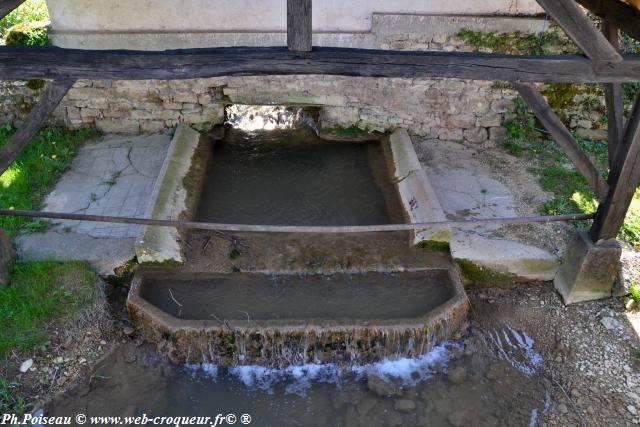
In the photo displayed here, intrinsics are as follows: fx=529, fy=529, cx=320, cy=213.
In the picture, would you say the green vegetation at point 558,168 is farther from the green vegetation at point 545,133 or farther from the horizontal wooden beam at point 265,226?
the horizontal wooden beam at point 265,226

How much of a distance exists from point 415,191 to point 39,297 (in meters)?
3.31

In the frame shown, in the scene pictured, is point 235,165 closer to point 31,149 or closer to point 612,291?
point 31,149

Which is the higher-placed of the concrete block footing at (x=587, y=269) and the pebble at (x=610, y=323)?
the concrete block footing at (x=587, y=269)

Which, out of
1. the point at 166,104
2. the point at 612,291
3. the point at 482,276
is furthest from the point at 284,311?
the point at 166,104

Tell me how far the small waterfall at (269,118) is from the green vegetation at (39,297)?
115 inches

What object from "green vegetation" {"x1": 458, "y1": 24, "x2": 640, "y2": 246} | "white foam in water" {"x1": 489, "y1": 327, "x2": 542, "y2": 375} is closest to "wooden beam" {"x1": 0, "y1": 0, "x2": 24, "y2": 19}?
"white foam in water" {"x1": 489, "y1": 327, "x2": 542, "y2": 375}

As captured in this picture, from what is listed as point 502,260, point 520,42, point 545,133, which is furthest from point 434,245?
point 520,42

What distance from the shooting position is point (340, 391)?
3.76 meters

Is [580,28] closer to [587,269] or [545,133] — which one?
[587,269]

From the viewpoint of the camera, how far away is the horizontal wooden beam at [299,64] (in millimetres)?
3303

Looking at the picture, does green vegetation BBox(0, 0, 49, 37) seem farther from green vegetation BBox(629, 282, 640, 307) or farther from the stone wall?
green vegetation BBox(629, 282, 640, 307)

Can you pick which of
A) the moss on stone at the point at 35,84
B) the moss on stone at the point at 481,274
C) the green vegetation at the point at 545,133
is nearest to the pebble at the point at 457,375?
the moss on stone at the point at 481,274

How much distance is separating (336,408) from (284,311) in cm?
82

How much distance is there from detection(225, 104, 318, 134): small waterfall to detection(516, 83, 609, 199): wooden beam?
3.36 metres
